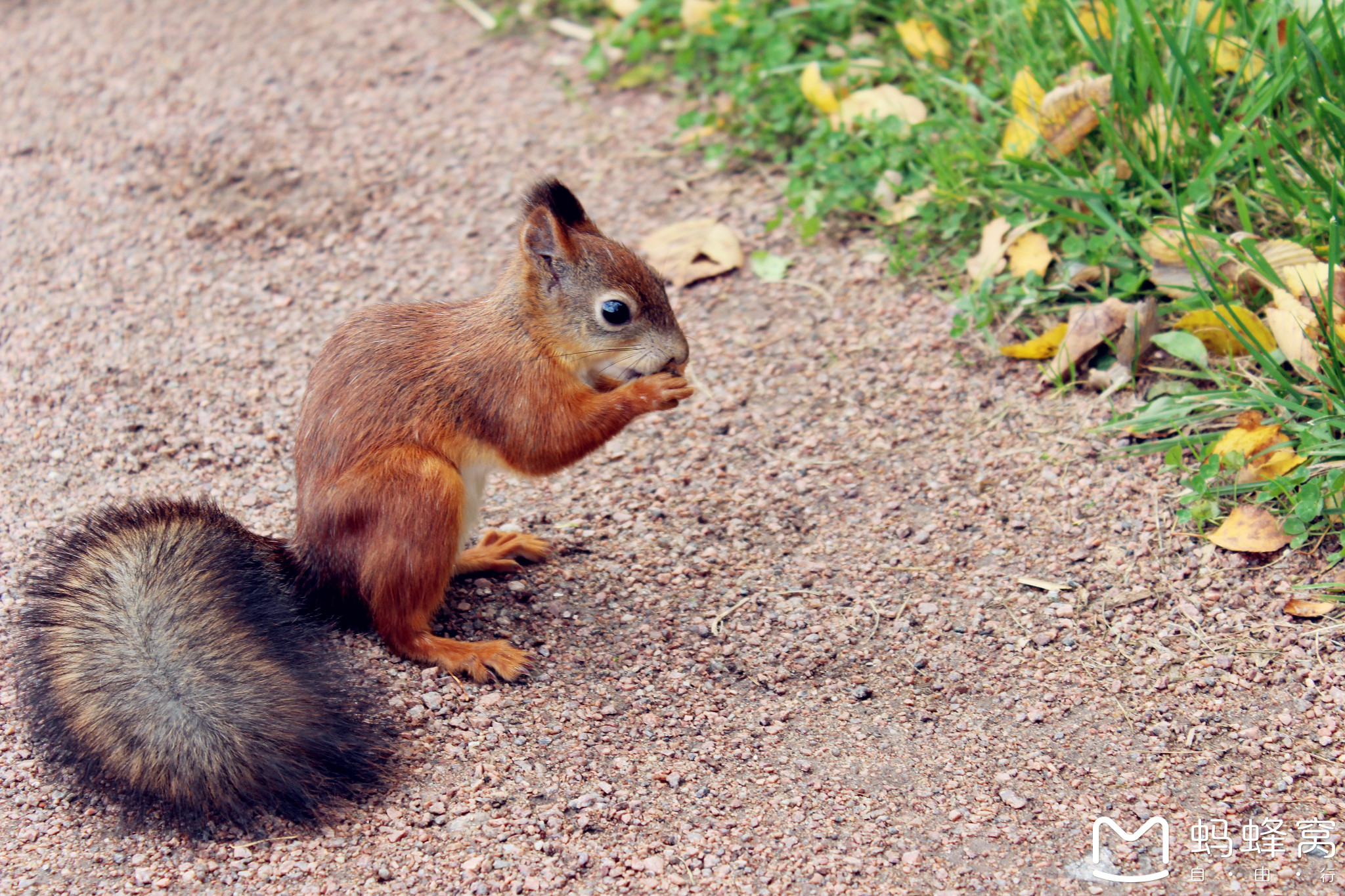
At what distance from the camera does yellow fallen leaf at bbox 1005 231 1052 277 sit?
10.9ft

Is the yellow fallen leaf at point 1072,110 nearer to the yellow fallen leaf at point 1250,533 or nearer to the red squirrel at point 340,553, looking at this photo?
the yellow fallen leaf at point 1250,533

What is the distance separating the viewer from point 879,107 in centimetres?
390

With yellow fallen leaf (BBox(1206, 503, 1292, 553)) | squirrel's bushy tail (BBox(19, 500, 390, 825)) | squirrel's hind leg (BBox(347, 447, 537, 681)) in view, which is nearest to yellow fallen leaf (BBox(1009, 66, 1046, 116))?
yellow fallen leaf (BBox(1206, 503, 1292, 553))

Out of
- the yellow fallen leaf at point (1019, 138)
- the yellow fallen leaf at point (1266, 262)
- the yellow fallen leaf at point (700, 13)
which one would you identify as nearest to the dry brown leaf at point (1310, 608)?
the yellow fallen leaf at point (1266, 262)

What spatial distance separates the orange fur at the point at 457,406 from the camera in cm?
237

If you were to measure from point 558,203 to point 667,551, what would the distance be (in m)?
0.92

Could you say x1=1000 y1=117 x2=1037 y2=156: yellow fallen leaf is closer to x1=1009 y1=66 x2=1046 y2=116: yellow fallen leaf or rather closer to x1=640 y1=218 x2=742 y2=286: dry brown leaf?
x1=1009 y1=66 x2=1046 y2=116: yellow fallen leaf

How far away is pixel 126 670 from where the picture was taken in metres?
2.07

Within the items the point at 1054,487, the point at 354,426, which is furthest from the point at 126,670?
the point at 1054,487

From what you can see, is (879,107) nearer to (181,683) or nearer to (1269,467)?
(1269,467)

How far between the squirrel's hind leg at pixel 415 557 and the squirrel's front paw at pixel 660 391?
1.44 ft

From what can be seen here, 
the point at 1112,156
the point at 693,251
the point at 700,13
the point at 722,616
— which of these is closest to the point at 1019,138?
the point at 1112,156

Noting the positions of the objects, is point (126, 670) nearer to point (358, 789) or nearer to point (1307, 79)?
point (358, 789)

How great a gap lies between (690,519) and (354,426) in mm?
945
